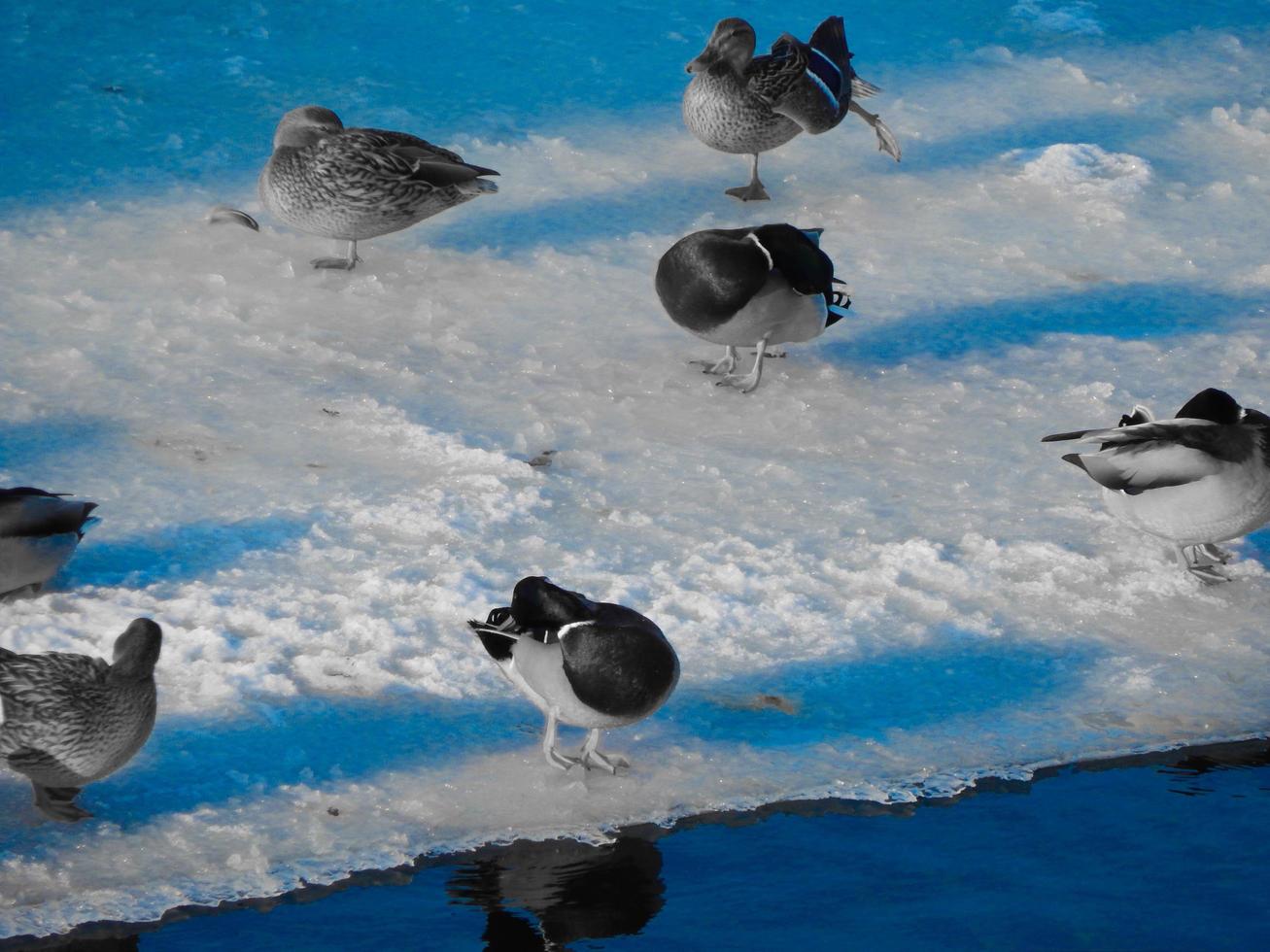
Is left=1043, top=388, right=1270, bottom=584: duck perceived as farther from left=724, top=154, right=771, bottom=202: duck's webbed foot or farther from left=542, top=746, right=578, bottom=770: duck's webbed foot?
left=724, top=154, right=771, bottom=202: duck's webbed foot

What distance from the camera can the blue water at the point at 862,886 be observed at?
3.14m

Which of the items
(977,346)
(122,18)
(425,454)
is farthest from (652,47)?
(425,454)

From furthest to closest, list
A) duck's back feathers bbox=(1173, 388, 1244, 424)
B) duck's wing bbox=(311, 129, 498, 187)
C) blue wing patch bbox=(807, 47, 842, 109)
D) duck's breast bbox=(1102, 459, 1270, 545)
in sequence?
blue wing patch bbox=(807, 47, 842, 109) < duck's wing bbox=(311, 129, 498, 187) < duck's back feathers bbox=(1173, 388, 1244, 424) < duck's breast bbox=(1102, 459, 1270, 545)

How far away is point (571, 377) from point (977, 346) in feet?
4.99

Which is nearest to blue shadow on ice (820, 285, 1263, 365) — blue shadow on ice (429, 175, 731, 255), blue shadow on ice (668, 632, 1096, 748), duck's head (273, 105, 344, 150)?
blue shadow on ice (429, 175, 731, 255)

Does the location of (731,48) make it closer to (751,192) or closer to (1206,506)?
(751,192)

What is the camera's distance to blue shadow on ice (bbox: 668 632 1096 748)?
3.80m

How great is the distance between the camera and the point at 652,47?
8633 mm

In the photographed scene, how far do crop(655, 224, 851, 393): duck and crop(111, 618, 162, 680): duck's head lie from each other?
2429 millimetres

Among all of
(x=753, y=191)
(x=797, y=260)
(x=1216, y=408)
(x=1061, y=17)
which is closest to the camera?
(x=1216, y=408)

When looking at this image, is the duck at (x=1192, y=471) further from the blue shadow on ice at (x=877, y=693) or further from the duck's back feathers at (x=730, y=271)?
the duck's back feathers at (x=730, y=271)

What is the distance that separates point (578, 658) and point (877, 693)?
3.00 feet

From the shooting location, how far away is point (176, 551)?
4371mm

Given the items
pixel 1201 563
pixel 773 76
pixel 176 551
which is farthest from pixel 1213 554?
pixel 773 76
